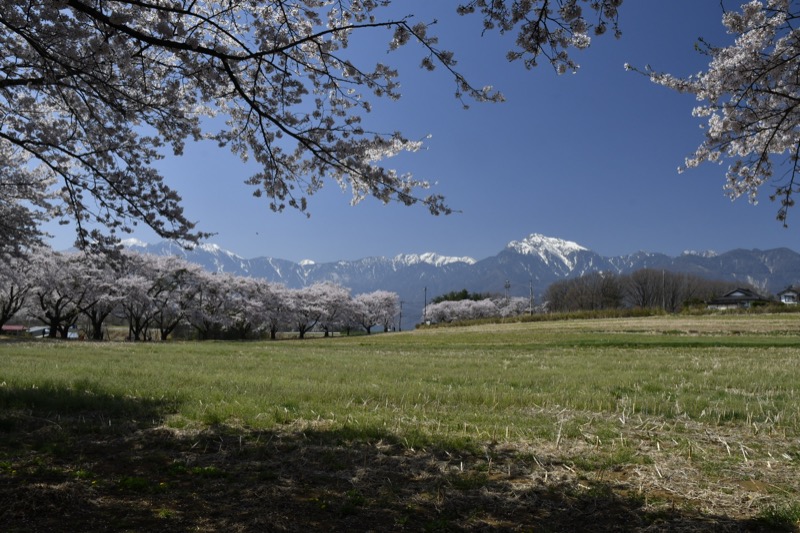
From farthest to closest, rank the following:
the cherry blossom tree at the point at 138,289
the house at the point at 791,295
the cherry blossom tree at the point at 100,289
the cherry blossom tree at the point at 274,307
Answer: the house at the point at 791,295 < the cherry blossom tree at the point at 274,307 < the cherry blossom tree at the point at 138,289 < the cherry blossom tree at the point at 100,289

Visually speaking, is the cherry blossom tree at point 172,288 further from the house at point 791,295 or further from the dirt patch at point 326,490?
the house at point 791,295

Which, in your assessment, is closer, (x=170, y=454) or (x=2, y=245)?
(x=170, y=454)

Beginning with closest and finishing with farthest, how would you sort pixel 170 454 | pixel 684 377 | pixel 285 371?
1. pixel 170 454
2. pixel 684 377
3. pixel 285 371

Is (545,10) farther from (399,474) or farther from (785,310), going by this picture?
(785,310)

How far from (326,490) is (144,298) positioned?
193 feet

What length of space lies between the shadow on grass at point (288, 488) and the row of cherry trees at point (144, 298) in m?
35.2

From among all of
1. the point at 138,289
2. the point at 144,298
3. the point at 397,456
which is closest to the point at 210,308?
the point at 144,298

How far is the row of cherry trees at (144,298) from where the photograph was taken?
49.2 m

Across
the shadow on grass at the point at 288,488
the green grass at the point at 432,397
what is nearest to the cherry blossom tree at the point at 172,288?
the green grass at the point at 432,397

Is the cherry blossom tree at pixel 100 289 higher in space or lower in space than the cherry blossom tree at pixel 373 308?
higher

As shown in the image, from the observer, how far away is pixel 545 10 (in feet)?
15.9

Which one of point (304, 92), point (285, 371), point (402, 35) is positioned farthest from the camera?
point (285, 371)

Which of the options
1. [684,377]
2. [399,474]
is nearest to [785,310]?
[684,377]

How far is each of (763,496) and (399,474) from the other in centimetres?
312
